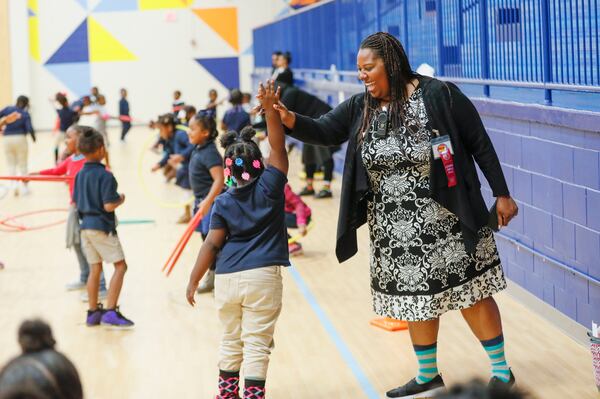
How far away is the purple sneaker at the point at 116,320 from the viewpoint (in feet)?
25.9

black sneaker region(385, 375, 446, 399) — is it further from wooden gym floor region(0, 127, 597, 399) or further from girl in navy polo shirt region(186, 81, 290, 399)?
girl in navy polo shirt region(186, 81, 290, 399)

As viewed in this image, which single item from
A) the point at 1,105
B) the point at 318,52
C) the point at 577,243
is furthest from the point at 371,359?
the point at 1,105

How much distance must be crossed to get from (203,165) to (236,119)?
751 centimetres

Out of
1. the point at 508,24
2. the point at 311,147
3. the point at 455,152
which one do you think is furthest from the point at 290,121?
the point at 311,147

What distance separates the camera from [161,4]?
3372 cm

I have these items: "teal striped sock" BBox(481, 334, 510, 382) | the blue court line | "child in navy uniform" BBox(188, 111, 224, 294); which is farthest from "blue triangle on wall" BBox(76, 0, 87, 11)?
"teal striped sock" BBox(481, 334, 510, 382)

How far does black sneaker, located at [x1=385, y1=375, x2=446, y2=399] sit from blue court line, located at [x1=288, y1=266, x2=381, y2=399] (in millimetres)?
246

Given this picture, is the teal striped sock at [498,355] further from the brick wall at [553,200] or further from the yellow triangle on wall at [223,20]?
the yellow triangle on wall at [223,20]

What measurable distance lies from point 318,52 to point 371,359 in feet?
44.7

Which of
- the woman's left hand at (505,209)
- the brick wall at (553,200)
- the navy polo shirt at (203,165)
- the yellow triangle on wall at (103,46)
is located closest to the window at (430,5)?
the brick wall at (553,200)

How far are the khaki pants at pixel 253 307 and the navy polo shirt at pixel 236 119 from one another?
10408mm

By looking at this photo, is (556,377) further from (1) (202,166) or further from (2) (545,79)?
(1) (202,166)

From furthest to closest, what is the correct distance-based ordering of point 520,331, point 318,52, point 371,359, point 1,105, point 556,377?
point 1,105
point 318,52
point 520,331
point 371,359
point 556,377

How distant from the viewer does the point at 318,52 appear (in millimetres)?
19672
